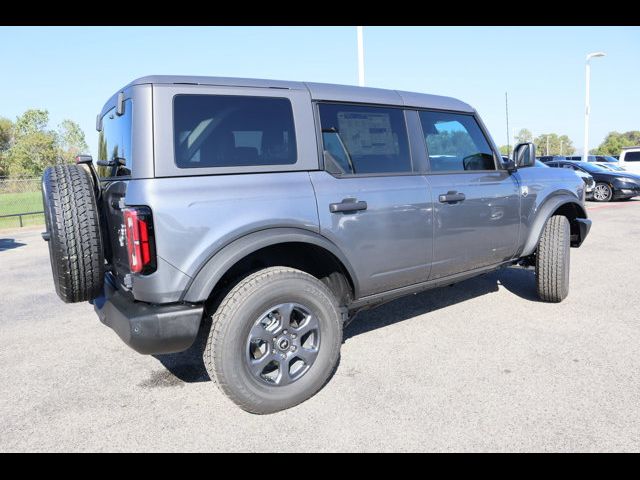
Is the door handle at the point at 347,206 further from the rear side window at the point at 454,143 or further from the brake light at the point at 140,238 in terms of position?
the brake light at the point at 140,238

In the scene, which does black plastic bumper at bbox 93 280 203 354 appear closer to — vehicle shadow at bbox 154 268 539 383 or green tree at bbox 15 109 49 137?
vehicle shadow at bbox 154 268 539 383

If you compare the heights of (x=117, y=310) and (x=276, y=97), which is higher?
(x=276, y=97)

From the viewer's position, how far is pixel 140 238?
7.61ft

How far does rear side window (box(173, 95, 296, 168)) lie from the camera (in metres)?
2.51

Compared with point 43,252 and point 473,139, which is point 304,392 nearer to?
point 473,139

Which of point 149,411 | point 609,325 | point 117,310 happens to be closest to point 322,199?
point 117,310

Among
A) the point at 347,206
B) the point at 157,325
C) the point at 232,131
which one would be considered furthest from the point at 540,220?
the point at 157,325

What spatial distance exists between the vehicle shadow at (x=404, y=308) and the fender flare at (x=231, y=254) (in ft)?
1.50

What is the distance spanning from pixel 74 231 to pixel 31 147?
183 feet

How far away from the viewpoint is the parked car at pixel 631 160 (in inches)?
771

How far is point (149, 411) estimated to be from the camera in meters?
2.75

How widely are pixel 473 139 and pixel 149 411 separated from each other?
3.31m

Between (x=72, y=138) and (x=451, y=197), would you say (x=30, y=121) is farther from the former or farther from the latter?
(x=451, y=197)

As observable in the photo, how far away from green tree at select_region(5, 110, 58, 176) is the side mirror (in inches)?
2093
